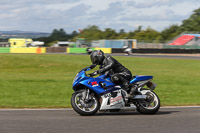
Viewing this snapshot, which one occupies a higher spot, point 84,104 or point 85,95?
point 85,95

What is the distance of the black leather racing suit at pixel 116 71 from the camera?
768 cm

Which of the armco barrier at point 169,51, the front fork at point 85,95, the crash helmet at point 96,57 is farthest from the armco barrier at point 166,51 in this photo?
the front fork at point 85,95

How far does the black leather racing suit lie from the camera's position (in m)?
7.68

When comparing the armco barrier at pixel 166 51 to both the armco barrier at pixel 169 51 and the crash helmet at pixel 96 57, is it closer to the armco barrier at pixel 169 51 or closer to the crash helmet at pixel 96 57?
the armco barrier at pixel 169 51

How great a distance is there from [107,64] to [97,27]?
118 metres

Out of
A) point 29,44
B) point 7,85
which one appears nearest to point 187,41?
point 29,44

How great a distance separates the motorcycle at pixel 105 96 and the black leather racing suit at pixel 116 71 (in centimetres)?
12

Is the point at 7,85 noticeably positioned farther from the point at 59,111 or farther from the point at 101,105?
the point at 101,105

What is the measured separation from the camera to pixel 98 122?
6.94m

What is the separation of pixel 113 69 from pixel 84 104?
3.66ft

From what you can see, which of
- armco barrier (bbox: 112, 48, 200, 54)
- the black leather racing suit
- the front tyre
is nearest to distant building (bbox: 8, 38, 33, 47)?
armco barrier (bbox: 112, 48, 200, 54)

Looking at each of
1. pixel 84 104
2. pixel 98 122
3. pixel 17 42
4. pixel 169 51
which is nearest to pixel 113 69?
pixel 84 104

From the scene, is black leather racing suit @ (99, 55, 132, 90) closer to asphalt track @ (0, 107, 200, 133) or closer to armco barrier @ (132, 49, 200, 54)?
asphalt track @ (0, 107, 200, 133)

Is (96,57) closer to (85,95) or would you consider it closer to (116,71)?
(116,71)
